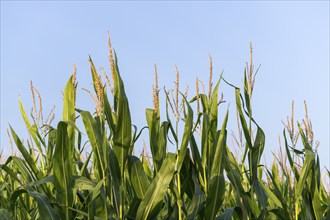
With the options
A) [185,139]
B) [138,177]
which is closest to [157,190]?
[138,177]

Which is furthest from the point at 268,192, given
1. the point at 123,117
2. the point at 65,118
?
the point at 65,118

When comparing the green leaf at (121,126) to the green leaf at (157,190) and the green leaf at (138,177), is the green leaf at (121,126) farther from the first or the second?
the green leaf at (157,190)

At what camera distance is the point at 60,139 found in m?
2.49

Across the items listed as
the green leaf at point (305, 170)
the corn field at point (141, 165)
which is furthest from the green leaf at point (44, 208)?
the green leaf at point (305, 170)

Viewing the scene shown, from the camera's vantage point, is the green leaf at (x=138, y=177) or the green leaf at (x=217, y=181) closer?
the green leaf at (x=138, y=177)

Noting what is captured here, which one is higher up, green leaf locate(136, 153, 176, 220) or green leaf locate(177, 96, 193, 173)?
green leaf locate(177, 96, 193, 173)

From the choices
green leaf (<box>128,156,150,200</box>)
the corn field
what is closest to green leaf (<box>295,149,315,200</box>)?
the corn field

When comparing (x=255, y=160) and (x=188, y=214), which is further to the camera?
(x=255, y=160)

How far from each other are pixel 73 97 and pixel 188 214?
32.5 inches

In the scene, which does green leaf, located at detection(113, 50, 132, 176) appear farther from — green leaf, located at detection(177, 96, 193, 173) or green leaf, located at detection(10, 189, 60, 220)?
green leaf, located at detection(10, 189, 60, 220)

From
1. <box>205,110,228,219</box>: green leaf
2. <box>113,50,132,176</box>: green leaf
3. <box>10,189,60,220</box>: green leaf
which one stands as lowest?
<box>10,189,60,220</box>: green leaf

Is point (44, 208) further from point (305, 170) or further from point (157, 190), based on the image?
point (305, 170)

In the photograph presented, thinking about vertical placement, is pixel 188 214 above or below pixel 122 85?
below

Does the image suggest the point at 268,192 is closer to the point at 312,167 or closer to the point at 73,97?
the point at 312,167
